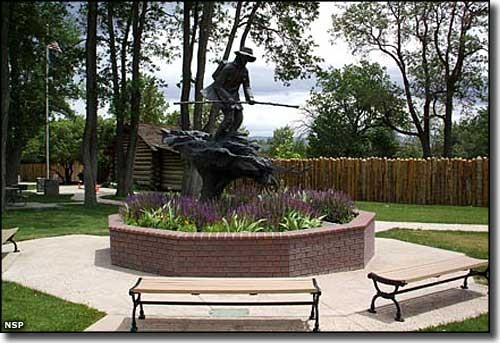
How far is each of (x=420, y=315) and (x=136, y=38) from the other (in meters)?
12.1

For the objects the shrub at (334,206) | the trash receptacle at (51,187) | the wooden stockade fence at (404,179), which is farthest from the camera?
the trash receptacle at (51,187)

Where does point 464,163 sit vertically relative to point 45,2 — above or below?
below

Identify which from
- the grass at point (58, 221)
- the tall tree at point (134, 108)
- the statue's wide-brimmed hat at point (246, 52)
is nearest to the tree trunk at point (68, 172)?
the tall tree at point (134, 108)

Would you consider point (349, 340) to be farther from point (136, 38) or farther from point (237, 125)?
point (136, 38)

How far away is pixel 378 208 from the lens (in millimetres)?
14844

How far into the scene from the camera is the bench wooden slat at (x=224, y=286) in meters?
4.19

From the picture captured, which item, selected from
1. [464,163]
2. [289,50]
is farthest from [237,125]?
[464,163]

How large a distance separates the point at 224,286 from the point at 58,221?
24.7 feet

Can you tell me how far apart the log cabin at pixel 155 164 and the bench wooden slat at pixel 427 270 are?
1877cm

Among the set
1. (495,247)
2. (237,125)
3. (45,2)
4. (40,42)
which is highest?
(40,42)

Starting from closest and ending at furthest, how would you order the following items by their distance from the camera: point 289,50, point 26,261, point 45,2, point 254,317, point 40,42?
1. point 254,317
2. point 45,2
3. point 26,261
4. point 40,42
5. point 289,50

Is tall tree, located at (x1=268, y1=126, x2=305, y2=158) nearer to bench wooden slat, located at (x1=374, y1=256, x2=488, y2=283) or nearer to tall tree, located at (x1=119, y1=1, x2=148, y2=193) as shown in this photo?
tall tree, located at (x1=119, y1=1, x2=148, y2=193)

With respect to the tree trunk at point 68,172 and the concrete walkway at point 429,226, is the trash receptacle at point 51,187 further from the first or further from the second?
the concrete walkway at point 429,226

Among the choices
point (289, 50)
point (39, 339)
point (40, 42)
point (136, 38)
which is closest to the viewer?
point (39, 339)
